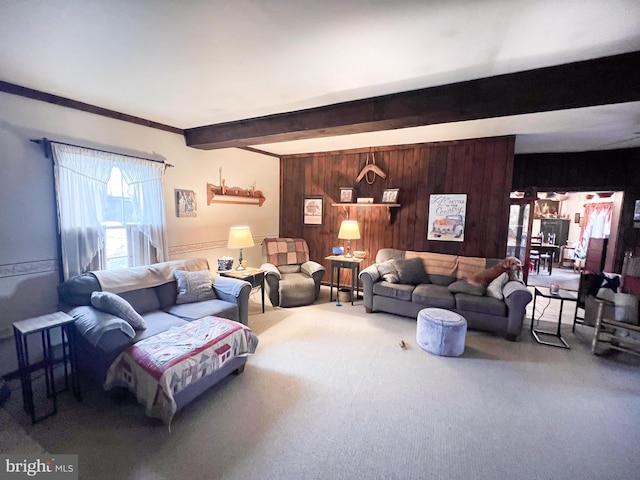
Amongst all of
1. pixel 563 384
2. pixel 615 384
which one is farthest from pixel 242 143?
pixel 615 384

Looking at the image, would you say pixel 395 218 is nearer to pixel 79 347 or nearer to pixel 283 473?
pixel 283 473

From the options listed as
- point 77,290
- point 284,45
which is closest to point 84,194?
point 77,290

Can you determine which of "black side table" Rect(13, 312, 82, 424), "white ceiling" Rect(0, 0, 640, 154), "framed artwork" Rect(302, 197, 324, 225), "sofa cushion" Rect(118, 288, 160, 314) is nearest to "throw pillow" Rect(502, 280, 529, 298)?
"white ceiling" Rect(0, 0, 640, 154)

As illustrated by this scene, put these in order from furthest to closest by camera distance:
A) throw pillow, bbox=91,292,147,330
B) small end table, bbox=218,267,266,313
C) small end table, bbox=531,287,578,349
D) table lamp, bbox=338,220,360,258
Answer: table lamp, bbox=338,220,360,258
small end table, bbox=218,267,266,313
small end table, bbox=531,287,578,349
throw pillow, bbox=91,292,147,330

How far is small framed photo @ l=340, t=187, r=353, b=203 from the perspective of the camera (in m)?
4.95

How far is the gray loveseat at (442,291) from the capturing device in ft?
10.8

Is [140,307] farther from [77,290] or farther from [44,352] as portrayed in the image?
[44,352]

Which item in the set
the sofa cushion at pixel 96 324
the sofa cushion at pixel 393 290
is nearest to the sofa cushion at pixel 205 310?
the sofa cushion at pixel 96 324

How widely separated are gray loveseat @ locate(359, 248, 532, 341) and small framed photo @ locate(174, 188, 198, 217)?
2519mm

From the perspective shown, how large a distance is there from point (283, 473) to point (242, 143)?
329 centimetres

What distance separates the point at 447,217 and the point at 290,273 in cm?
260

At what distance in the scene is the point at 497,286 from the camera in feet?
11.5

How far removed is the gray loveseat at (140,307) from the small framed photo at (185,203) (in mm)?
736

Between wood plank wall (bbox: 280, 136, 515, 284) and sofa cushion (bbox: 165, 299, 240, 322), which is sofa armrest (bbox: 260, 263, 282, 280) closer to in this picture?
sofa cushion (bbox: 165, 299, 240, 322)
